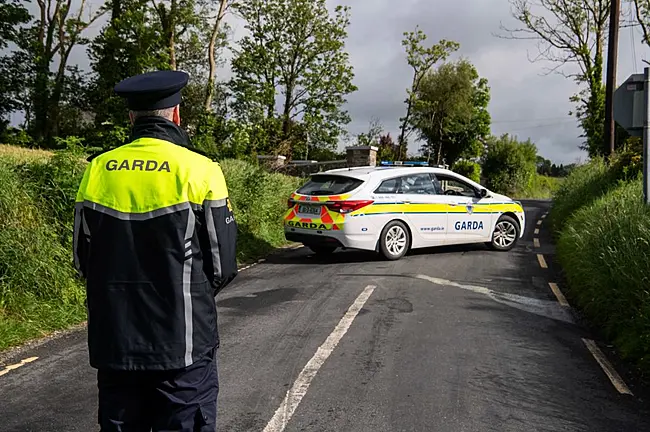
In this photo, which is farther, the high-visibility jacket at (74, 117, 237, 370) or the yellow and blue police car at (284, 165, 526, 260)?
the yellow and blue police car at (284, 165, 526, 260)

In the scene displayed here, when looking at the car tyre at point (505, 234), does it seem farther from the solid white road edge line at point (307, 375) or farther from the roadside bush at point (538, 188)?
the roadside bush at point (538, 188)

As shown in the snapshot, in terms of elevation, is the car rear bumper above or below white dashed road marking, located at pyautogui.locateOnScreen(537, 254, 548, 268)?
above

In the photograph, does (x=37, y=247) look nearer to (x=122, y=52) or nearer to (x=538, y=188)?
(x=122, y=52)

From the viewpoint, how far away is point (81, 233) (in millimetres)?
2631

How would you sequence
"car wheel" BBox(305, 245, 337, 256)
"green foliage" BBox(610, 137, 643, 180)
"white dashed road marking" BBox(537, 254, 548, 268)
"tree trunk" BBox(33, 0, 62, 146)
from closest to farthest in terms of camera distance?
"white dashed road marking" BBox(537, 254, 548, 268) → "car wheel" BBox(305, 245, 337, 256) → "green foliage" BBox(610, 137, 643, 180) → "tree trunk" BBox(33, 0, 62, 146)

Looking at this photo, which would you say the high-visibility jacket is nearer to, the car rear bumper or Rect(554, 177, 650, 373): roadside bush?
Rect(554, 177, 650, 373): roadside bush

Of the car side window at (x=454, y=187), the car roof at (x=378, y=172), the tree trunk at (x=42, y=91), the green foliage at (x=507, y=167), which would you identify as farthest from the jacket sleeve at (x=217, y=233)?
the green foliage at (x=507, y=167)

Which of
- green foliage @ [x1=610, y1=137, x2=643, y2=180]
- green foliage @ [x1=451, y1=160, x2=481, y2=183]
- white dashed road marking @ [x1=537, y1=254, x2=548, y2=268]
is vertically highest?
green foliage @ [x1=451, y1=160, x2=481, y2=183]

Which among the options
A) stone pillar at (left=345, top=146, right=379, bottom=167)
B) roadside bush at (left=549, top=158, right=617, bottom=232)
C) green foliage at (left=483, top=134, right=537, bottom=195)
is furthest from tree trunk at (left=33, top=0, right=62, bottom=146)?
green foliage at (left=483, top=134, right=537, bottom=195)

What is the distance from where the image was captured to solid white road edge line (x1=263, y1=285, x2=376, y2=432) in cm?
422

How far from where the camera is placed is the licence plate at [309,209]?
11.0m

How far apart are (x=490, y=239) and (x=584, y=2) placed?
2806 cm

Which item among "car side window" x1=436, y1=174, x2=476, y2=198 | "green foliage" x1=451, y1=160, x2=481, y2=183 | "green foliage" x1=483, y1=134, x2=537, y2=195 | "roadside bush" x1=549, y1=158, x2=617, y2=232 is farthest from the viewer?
"green foliage" x1=483, y1=134, x2=537, y2=195

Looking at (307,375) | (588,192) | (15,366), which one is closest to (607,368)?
(307,375)
